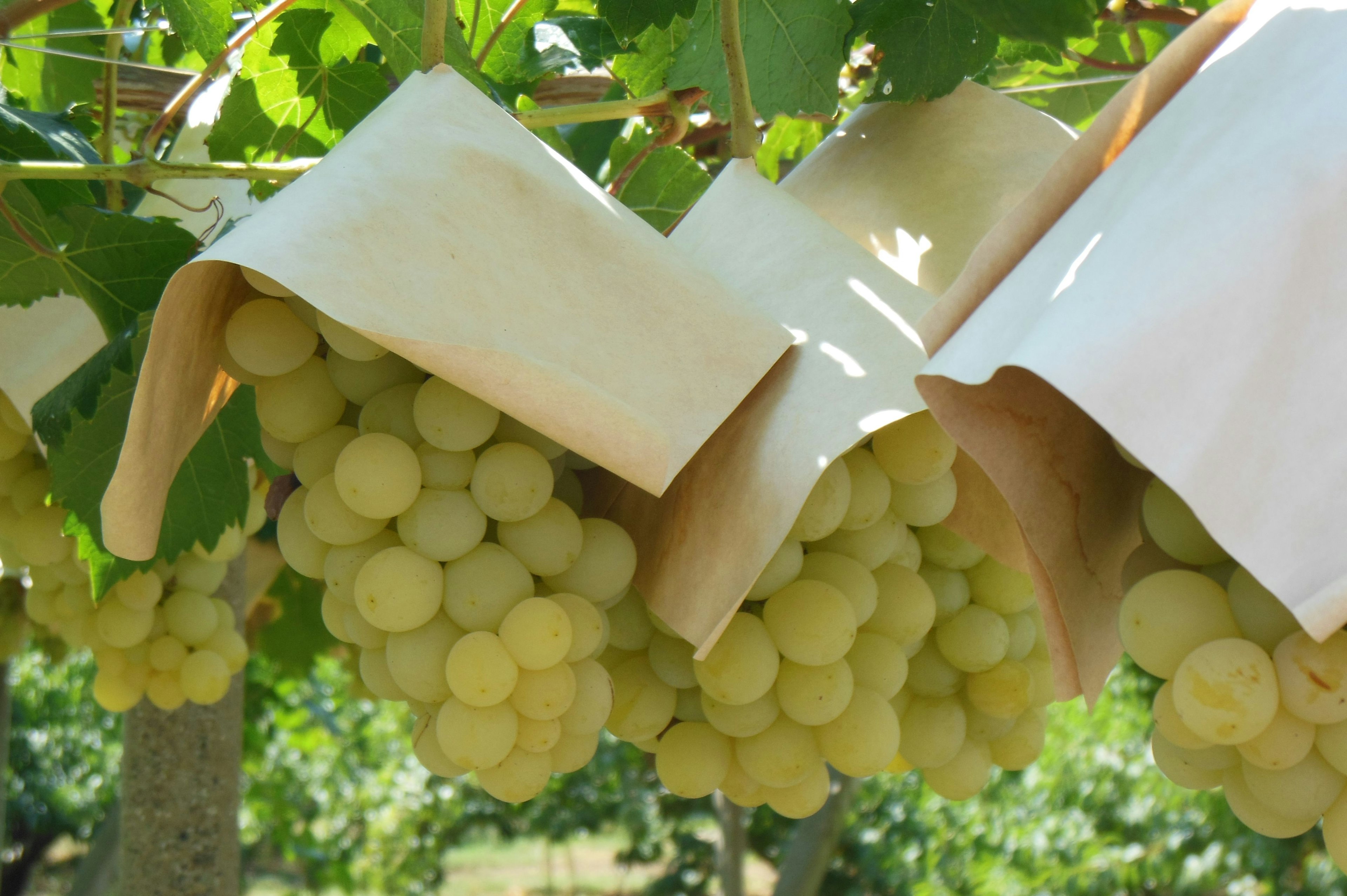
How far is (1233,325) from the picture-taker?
0.36 meters

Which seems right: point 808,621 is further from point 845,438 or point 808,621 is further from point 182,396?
point 182,396

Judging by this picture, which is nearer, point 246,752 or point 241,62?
point 241,62

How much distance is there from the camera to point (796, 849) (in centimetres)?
221

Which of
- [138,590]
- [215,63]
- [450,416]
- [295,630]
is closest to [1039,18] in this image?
[450,416]

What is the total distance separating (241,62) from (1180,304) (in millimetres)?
813

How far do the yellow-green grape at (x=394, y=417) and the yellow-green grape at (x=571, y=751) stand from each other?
159 mm

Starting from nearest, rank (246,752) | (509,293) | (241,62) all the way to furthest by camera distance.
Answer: (509,293) → (241,62) → (246,752)

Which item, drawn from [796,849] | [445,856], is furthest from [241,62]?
[445,856]

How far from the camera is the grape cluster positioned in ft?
1.69

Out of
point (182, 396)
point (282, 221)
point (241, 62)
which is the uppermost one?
point (282, 221)

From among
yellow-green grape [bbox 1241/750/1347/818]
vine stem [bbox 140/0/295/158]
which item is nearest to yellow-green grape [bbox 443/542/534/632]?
yellow-green grape [bbox 1241/750/1347/818]

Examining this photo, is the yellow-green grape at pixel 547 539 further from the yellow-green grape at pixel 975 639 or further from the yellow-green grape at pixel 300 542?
the yellow-green grape at pixel 975 639

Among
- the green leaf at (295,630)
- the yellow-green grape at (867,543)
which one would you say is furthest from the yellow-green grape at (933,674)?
the green leaf at (295,630)

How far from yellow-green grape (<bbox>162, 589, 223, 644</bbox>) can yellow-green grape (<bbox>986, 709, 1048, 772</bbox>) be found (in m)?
0.69
